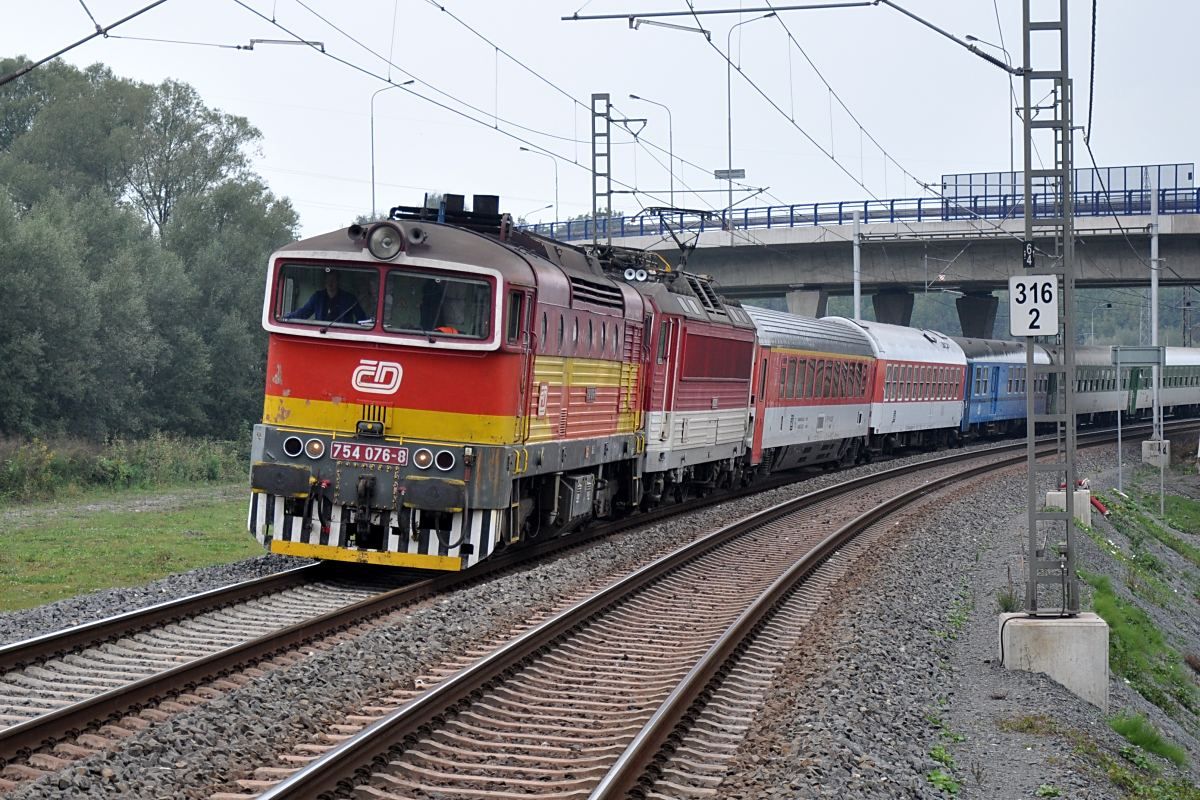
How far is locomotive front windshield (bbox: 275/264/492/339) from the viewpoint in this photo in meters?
→ 13.8

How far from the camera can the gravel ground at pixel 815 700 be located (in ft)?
24.7

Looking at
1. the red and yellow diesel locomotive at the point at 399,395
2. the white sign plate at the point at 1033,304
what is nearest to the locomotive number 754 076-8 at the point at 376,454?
the red and yellow diesel locomotive at the point at 399,395

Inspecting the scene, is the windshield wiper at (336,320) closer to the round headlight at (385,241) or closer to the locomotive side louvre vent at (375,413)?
the round headlight at (385,241)

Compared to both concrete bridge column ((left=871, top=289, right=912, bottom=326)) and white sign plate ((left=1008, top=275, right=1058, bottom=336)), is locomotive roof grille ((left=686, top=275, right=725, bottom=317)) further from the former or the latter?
concrete bridge column ((left=871, top=289, right=912, bottom=326))

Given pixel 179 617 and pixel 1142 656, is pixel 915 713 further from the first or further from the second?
pixel 1142 656

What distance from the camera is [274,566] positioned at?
48.5ft

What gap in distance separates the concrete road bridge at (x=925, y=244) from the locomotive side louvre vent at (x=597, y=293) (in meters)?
30.3

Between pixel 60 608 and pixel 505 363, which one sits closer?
pixel 60 608

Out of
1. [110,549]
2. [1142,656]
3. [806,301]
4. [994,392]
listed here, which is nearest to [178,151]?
[806,301]

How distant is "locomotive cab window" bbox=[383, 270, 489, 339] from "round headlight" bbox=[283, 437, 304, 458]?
1382 mm

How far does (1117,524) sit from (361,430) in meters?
18.3

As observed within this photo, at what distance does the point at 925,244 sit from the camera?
52.6 m

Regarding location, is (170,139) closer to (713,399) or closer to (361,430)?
(713,399)

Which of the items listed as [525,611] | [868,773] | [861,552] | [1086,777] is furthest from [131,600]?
[861,552]
